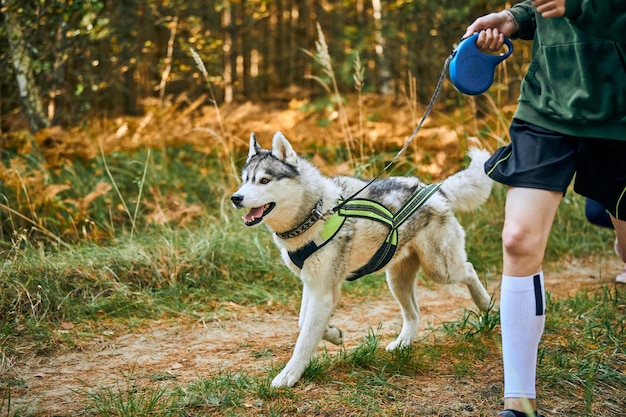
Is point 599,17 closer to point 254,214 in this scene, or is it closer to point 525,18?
point 525,18

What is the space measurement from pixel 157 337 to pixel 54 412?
4.17 feet

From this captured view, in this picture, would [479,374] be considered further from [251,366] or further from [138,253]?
[138,253]

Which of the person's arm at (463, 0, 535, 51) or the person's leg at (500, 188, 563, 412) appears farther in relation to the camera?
the person's arm at (463, 0, 535, 51)

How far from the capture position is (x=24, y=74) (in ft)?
23.9

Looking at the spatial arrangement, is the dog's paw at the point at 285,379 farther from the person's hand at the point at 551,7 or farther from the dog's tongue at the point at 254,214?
the person's hand at the point at 551,7

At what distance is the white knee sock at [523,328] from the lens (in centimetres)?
264

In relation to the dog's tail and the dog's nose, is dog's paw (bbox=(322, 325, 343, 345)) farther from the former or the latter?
the dog's tail

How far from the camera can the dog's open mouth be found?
352 cm

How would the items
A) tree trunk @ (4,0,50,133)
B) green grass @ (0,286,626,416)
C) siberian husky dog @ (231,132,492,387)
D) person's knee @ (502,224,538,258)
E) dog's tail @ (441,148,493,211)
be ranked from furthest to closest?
tree trunk @ (4,0,50,133) < dog's tail @ (441,148,493,211) < siberian husky dog @ (231,132,492,387) < green grass @ (0,286,626,416) < person's knee @ (502,224,538,258)

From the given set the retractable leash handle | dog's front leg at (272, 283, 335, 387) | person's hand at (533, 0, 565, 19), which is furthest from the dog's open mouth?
person's hand at (533, 0, 565, 19)

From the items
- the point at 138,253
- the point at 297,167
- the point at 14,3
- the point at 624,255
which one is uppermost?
the point at 14,3

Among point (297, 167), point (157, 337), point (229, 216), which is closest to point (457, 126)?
point (229, 216)

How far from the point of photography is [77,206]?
5996mm

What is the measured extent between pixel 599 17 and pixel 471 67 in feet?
2.39
